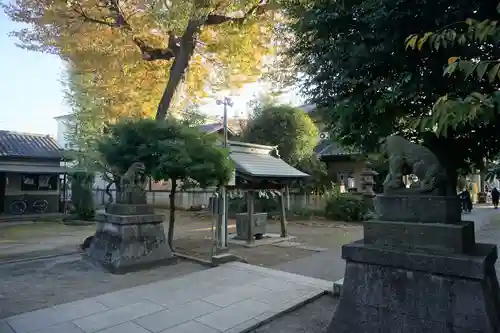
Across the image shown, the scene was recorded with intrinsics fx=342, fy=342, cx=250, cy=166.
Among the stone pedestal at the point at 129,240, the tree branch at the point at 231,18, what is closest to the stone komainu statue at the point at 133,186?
the stone pedestal at the point at 129,240

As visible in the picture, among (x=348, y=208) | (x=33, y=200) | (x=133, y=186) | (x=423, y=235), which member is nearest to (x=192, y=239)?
(x=133, y=186)

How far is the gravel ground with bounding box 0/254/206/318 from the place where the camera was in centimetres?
579

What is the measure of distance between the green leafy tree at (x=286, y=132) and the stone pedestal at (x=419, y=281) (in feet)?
48.1

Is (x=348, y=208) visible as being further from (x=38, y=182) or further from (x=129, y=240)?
(x=38, y=182)

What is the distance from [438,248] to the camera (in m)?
3.65

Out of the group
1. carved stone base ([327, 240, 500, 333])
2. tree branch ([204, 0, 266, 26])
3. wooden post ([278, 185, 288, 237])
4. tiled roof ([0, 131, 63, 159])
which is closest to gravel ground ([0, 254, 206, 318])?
carved stone base ([327, 240, 500, 333])

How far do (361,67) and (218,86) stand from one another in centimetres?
1007

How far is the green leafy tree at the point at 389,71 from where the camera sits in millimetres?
4070

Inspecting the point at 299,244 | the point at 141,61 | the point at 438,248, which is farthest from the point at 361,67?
the point at 141,61

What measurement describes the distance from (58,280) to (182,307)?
136 inches

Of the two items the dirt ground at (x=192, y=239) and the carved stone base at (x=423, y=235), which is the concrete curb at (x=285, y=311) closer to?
the carved stone base at (x=423, y=235)

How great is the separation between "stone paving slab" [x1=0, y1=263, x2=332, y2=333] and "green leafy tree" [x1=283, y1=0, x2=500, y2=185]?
2.95 meters

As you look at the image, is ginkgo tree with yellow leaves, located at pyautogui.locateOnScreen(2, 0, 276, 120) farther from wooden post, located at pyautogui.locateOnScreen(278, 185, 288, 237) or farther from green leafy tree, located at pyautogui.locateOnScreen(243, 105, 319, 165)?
green leafy tree, located at pyautogui.locateOnScreen(243, 105, 319, 165)

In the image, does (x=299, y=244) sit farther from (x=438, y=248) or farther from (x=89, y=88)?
(x=89, y=88)
